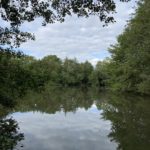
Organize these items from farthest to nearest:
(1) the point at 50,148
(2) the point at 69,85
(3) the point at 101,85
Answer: (2) the point at 69,85 → (3) the point at 101,85 → (1) the point at 50,148

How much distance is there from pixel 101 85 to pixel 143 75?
7566cm

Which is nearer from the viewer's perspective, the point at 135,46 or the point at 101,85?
the point at 135,46

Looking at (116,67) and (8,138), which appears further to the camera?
(116,67)

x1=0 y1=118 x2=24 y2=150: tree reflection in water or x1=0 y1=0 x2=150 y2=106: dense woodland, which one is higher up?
x1=0 y1=0 x2=150 y2=106: dense woodland

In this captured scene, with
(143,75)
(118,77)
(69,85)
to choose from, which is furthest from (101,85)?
(143,75)

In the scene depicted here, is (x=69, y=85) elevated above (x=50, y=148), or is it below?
above

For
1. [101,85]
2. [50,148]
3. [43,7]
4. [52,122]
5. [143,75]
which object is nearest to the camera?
[43,7]

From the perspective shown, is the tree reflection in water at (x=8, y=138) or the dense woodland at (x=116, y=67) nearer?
the tree reflection in water at (x=8, y=138)

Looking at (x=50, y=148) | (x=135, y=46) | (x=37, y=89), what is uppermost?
(x=135, y=46)

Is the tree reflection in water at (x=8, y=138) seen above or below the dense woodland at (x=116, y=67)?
below

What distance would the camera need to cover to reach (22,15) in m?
12.3

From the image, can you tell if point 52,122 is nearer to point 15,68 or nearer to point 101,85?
point 15,68

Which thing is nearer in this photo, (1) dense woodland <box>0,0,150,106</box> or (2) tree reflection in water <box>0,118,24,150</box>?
(2) tree reflection in water <box>0,118,24,150</box>

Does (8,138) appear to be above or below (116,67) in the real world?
below
